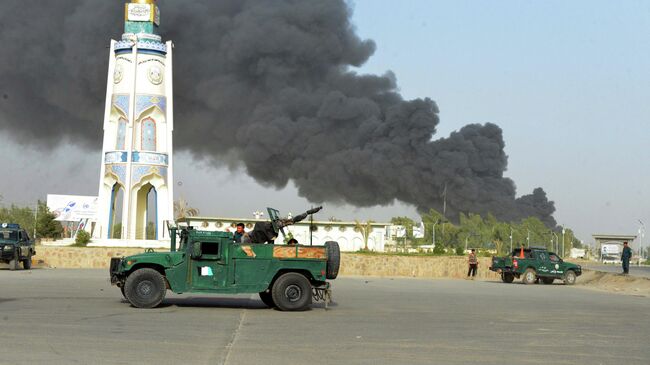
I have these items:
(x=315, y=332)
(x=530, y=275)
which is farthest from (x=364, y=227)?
(x=315, y=332)

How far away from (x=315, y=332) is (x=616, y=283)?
1066 inches

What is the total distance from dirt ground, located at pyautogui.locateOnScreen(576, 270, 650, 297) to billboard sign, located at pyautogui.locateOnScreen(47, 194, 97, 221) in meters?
45.8

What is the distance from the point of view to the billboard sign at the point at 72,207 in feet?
258

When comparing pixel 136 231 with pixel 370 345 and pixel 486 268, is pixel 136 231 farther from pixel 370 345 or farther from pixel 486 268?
pixel 370 345

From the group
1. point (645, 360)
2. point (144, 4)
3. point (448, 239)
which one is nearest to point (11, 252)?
point (144, 4)

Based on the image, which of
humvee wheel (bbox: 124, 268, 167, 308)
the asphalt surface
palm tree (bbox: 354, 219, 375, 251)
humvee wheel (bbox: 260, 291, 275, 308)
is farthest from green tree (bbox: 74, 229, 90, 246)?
humvee wheel (bbox: 124, 268, 167, 308)

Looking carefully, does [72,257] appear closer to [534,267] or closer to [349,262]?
[349,262]

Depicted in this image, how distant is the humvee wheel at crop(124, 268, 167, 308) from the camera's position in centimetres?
1917

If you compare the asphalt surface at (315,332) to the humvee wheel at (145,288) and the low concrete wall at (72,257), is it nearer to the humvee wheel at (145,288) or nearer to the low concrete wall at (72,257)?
the humvee wheel at (145,288)

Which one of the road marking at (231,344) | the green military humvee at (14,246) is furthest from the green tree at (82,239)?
the road marking at (231,344)

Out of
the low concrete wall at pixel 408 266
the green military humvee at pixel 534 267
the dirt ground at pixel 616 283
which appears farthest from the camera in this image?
the low concrete wall at pixel 408 266

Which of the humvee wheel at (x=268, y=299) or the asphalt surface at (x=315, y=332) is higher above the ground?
the humvee wheel at (x=268, y=299)

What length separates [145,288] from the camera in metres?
19.3

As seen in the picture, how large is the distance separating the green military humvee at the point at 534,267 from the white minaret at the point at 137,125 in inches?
1061
